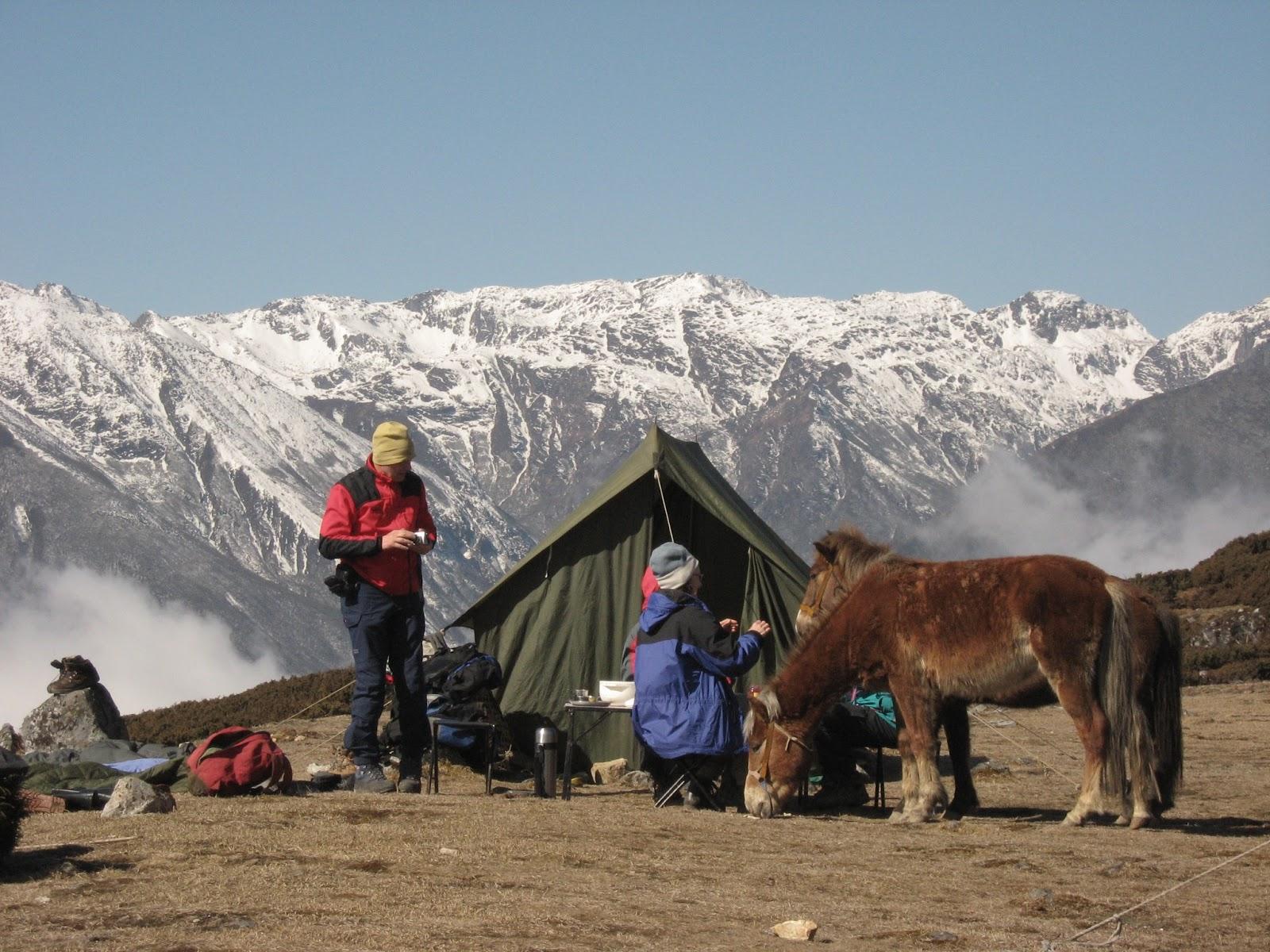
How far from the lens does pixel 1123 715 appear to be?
10688 millimetres

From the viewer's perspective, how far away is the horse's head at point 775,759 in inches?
455

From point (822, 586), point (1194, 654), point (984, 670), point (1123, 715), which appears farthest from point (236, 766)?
point (1194, 654)

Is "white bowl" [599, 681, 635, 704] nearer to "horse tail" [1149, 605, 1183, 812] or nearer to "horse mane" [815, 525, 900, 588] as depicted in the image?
"horse mane" [815, 525, 900, 588]

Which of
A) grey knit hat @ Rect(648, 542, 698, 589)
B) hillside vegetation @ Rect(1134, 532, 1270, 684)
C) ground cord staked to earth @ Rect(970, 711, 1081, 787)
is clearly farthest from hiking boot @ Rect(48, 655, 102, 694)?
hillside vegetation @ Rect(1134, 532, 1270, 684)

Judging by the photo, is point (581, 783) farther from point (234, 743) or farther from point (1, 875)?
point (1, 875)

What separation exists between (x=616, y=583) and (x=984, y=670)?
18.2 ft

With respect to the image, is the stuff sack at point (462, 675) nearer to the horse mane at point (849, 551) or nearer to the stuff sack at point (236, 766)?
the stuff sack at point (236, 766)

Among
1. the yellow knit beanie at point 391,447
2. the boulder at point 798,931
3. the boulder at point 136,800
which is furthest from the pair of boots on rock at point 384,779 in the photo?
the boulder at point 798,931

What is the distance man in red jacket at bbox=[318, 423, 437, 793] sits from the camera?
12203mm

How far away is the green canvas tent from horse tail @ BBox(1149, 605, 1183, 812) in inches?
198

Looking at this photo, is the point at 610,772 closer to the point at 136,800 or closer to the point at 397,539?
the point at 397,539

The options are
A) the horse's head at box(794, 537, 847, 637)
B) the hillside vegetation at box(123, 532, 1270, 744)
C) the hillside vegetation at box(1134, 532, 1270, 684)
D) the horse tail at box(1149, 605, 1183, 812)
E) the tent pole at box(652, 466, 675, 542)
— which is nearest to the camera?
the horse tail at box(1149, 605, 1183, 812)

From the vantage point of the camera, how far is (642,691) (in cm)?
1193

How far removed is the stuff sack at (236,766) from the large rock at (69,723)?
355 centimetres
